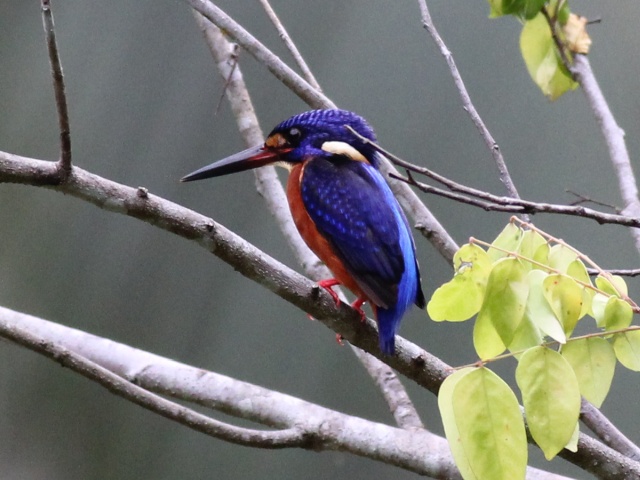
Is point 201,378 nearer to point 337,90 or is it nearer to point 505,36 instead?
point 337,90

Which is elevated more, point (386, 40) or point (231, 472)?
point (386, 40)

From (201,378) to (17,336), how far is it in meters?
0.39

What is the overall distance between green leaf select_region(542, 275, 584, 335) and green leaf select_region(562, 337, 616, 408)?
105 millimetres

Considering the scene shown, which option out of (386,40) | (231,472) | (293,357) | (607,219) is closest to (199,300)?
(293,357)

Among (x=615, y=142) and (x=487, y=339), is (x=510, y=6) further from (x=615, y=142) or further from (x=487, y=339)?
(x=487, y=339)

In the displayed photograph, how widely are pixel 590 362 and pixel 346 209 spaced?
58 cm

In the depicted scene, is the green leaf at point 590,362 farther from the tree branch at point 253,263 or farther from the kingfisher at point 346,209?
the kingfisher at point 346,209

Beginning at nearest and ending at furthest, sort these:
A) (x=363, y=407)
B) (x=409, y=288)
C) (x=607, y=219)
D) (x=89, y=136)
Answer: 1. (x=607, y=219)
2. (x=409, y=288)
3. (x=89, y=136)
4. (x=363, y=407)

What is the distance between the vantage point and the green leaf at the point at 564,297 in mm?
793

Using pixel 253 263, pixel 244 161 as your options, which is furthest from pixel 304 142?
pixel 253 263

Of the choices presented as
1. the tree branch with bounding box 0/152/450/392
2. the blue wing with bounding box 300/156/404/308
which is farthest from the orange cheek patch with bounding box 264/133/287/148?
the tree branch with bounding box 0/152/450/392

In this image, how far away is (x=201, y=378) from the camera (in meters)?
1.39

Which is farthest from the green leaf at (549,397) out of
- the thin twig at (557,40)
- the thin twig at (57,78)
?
the thin twig at (557,40)

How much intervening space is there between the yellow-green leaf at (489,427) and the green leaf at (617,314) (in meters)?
0.16
